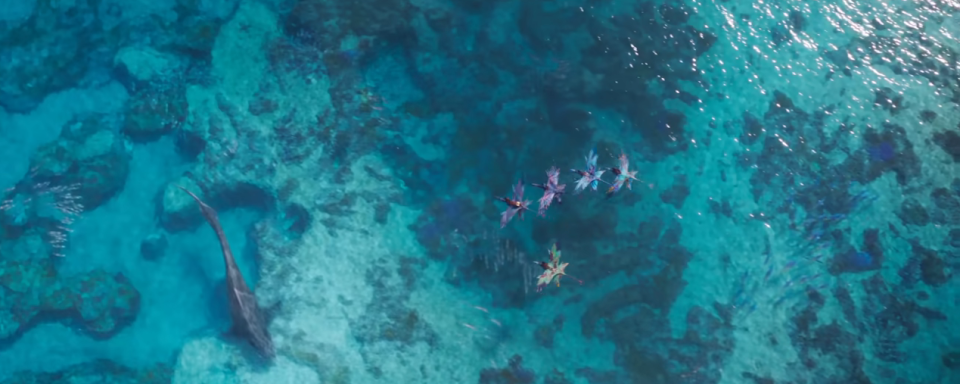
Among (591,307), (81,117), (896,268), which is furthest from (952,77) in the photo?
(81,117)

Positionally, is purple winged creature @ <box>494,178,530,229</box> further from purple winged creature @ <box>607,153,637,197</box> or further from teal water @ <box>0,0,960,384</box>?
purple winged creature @ <box>607,153,637,197</box>

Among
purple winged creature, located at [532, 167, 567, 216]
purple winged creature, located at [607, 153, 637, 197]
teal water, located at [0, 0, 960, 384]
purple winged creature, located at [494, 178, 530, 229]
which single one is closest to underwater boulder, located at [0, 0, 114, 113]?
→ teal water, located at [0, 0, 960, 384]

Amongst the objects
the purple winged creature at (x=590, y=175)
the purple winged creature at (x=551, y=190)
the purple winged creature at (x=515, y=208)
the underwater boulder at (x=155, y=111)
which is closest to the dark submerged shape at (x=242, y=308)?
the underwater boulder at (x=155, y=111)

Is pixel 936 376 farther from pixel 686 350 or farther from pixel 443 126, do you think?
pixel 443 126

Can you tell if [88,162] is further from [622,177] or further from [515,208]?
[622,177]

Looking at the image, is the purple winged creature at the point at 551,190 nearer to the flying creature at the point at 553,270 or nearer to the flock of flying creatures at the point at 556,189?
the flock of flying creatures at the point at 556,189
